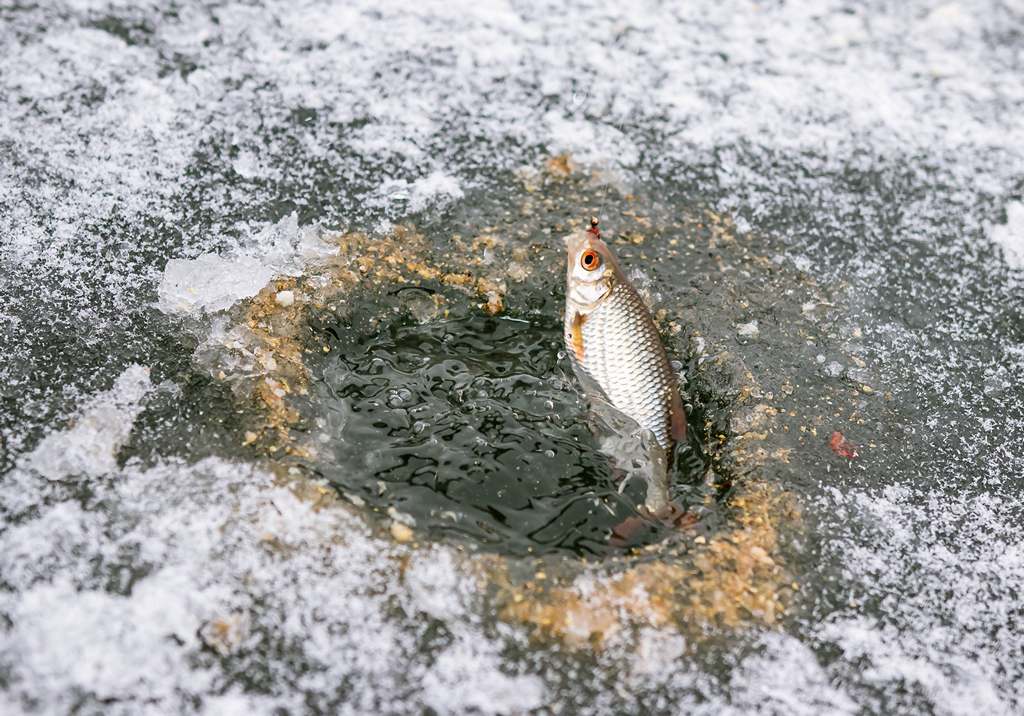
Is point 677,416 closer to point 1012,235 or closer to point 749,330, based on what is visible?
point 749,330

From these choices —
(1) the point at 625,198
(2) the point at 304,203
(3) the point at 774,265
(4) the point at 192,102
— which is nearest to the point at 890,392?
(3) the point at 774,265

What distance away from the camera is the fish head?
2.96 metres

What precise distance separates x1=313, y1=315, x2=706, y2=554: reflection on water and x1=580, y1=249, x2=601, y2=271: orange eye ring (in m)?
0.43

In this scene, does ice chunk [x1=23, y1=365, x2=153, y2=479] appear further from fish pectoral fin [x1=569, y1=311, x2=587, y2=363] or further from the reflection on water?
fish pectoral fin [x1=569, y1=311, x2=587, y2=363]

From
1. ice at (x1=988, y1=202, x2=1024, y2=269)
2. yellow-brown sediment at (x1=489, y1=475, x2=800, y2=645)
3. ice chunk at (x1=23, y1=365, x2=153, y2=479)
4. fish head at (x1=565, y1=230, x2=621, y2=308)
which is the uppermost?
fish head at (x1=565, y1=230, x2=621, y2=308)

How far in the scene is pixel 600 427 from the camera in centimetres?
307

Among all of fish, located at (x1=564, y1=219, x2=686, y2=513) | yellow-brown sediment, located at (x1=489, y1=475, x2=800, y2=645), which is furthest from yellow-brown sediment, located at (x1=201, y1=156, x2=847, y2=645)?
fish, located at (x1=564, y1=219, x2=686, y2=513)

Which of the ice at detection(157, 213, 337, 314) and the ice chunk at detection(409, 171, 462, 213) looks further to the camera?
the ice chunk at detection(409, 171, 462, 213)

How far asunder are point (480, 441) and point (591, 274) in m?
0.63

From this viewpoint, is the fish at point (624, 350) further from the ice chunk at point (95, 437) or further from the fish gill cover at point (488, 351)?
the ice chunk at point (95, 437)

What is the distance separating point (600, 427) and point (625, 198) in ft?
4.02

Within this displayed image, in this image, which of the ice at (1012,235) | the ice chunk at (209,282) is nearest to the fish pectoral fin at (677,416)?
the ice chunk at (209,282)

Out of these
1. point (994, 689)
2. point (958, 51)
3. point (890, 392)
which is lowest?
point (994, 689)

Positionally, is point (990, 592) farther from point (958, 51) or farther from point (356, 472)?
point (958, 51)
